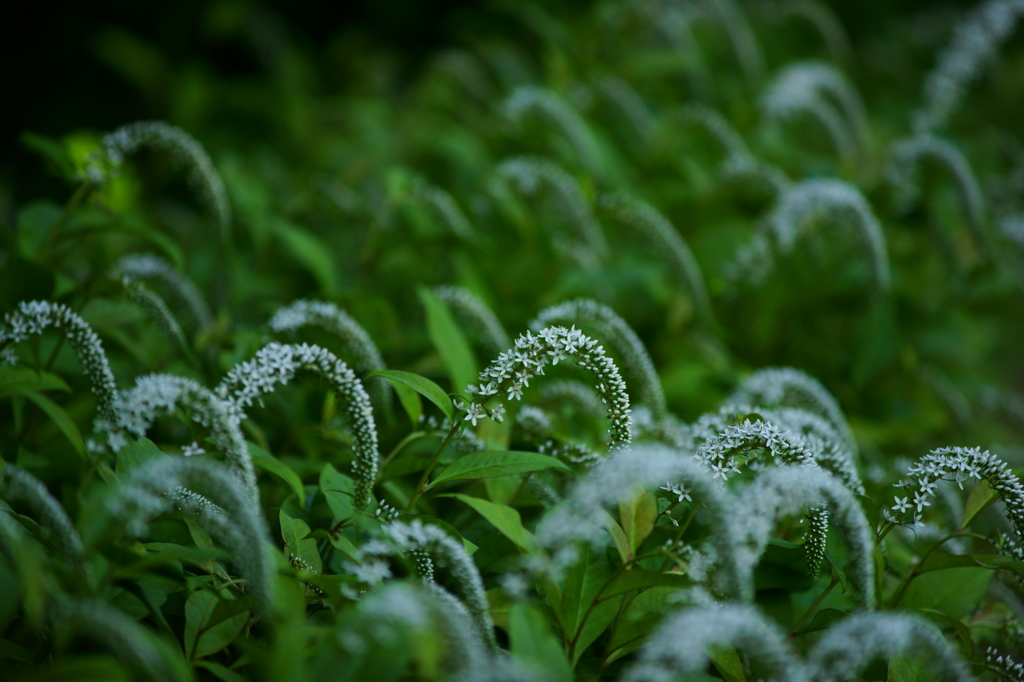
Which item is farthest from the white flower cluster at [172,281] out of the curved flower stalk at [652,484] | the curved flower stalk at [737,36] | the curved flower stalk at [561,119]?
the curved flower stalk at [737,36]

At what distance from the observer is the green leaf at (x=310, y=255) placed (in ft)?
7.71

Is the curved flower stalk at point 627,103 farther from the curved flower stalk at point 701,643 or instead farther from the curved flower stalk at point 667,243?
the curved flower stalk at point 701,643

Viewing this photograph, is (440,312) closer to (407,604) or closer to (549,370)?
(549,370)

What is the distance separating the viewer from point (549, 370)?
6.61 ft

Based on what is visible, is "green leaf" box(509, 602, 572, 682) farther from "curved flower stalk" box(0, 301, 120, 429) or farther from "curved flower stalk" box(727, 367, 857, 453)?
"curved flower stalk" box(727, 367, 857, 453)

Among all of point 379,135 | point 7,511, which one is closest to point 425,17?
point 379,135

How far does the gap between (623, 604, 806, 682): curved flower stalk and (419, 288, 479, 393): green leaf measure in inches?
33.5

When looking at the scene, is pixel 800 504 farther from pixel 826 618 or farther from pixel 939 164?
pixel 939 164

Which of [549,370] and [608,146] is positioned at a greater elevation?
[608,146]

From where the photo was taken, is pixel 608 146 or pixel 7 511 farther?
pixel 608 146

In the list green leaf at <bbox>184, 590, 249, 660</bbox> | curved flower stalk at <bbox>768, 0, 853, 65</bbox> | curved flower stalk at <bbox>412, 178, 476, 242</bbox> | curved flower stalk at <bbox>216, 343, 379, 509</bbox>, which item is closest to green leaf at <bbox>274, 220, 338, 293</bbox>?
curved flower stalk at <bbox>412, 178, 476, 242</bbox>

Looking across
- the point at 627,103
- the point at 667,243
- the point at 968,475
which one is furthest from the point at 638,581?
the point at 627,103

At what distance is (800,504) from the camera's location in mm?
1152

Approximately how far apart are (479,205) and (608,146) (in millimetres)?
688
